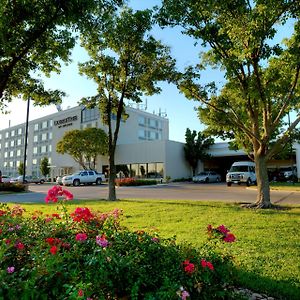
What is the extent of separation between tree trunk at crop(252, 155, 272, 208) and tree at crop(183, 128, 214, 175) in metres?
36.2

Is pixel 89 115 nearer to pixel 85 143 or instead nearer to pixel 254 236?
pixel 85 143

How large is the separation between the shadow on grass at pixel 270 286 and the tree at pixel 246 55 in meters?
7.93

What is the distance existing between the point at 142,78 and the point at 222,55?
4.82m

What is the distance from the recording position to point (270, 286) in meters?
4.30

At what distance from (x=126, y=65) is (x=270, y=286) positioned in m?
13.5

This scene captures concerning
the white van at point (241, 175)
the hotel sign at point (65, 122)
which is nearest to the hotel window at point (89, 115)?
the hotel sign at point (65, 122)

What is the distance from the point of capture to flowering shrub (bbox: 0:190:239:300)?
8.83 ft

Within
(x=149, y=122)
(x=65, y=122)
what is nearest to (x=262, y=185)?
(x=149, y=122)

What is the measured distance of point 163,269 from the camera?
311 centimetres

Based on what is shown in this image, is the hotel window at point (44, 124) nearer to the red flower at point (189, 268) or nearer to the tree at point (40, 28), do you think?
the tree at point (40, 28)

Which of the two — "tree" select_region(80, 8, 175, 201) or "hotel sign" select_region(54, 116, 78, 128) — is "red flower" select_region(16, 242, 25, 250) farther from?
"hotel sign" select_region(54, 116, 78, 128)

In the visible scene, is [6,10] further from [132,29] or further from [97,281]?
[97,281]

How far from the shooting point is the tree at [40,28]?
29.6ft

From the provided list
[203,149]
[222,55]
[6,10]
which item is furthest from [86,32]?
[203,149]
